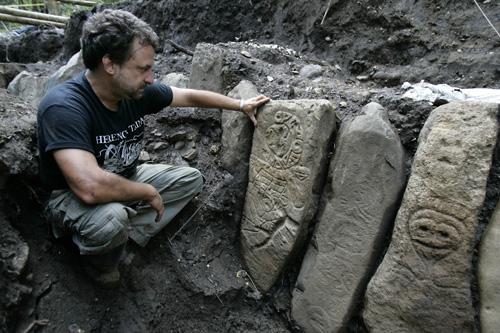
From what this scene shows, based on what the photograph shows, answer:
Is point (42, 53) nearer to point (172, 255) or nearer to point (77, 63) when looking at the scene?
point (77, 63)

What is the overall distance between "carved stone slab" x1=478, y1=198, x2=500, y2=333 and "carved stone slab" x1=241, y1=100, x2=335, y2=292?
68cm

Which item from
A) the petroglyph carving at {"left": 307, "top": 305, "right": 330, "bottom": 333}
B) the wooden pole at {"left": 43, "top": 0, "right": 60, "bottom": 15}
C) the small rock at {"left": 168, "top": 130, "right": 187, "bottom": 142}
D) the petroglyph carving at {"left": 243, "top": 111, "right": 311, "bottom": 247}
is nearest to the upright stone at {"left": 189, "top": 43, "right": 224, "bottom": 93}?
the small rock at {"left": 168, "top": 130, "right": 187, "bottom": 142}

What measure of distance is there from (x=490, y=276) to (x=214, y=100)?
4.29 feet

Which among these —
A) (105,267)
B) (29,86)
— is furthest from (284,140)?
(29,86)

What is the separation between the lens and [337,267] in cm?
179

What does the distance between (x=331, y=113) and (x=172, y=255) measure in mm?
987

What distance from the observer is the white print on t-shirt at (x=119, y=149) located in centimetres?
169

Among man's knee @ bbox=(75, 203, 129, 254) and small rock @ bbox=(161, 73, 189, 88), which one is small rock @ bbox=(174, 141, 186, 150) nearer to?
small rock @ bbox=(161, 73, 189, 88)

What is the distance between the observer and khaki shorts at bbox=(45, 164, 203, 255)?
1.58 m

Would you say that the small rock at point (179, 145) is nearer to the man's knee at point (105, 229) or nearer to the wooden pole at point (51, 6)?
the man's knee at point (105, 229)

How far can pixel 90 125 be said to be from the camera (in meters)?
1.59

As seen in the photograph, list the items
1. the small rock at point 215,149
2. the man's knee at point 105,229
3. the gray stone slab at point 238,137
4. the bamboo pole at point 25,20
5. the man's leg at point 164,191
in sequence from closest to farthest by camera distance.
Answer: the man's knee at point 105,229 < the man's leg at point 164,191 < the gray stone slab at point 238,137 < the small rock at point 215,149 < the bamboo pole at point 25,20

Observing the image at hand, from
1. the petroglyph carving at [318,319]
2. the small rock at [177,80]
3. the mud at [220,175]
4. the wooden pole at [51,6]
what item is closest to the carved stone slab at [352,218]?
the petroglyph carving at [318,319]

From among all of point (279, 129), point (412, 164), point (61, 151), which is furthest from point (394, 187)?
point (61, 151)
